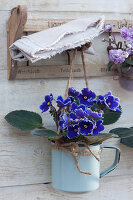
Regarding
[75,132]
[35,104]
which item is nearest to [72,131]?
[75,132]

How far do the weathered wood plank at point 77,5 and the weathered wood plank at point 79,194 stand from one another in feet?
2.02

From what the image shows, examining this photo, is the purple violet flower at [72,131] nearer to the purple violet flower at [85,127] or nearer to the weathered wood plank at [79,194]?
the purple violet flower at [85,127]

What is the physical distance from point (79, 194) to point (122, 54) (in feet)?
1.72

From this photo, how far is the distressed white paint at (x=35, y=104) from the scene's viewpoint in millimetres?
1208

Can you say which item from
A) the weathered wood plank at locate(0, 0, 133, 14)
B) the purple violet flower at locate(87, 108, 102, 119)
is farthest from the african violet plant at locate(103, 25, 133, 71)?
the purple violet flower at locate(87, 108, 102, 119)

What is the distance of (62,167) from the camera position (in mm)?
1123

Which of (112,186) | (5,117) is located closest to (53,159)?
(5,117)

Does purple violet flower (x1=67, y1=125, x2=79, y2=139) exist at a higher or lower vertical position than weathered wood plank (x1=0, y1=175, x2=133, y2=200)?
higher

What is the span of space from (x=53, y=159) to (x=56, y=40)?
387mm

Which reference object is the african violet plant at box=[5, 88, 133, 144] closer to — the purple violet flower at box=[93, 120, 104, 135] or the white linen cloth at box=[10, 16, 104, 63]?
the purple violet flower at box=[93, 120, 104, 135]

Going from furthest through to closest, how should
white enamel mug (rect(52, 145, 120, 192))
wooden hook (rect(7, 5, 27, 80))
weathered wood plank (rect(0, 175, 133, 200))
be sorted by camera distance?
weathered wood plank (rect(0, 175, 133, 200))
white enamel mug (rect(52, 145, 120, 192))
wooden hook (rect(7, 5, 27, 80))

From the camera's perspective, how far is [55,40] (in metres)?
1.04

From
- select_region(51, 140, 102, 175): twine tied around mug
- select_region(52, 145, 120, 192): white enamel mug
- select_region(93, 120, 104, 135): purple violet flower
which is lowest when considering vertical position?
select_region(52, 145, 120, 192): white enamel mug

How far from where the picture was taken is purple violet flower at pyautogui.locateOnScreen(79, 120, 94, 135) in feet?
3.29
